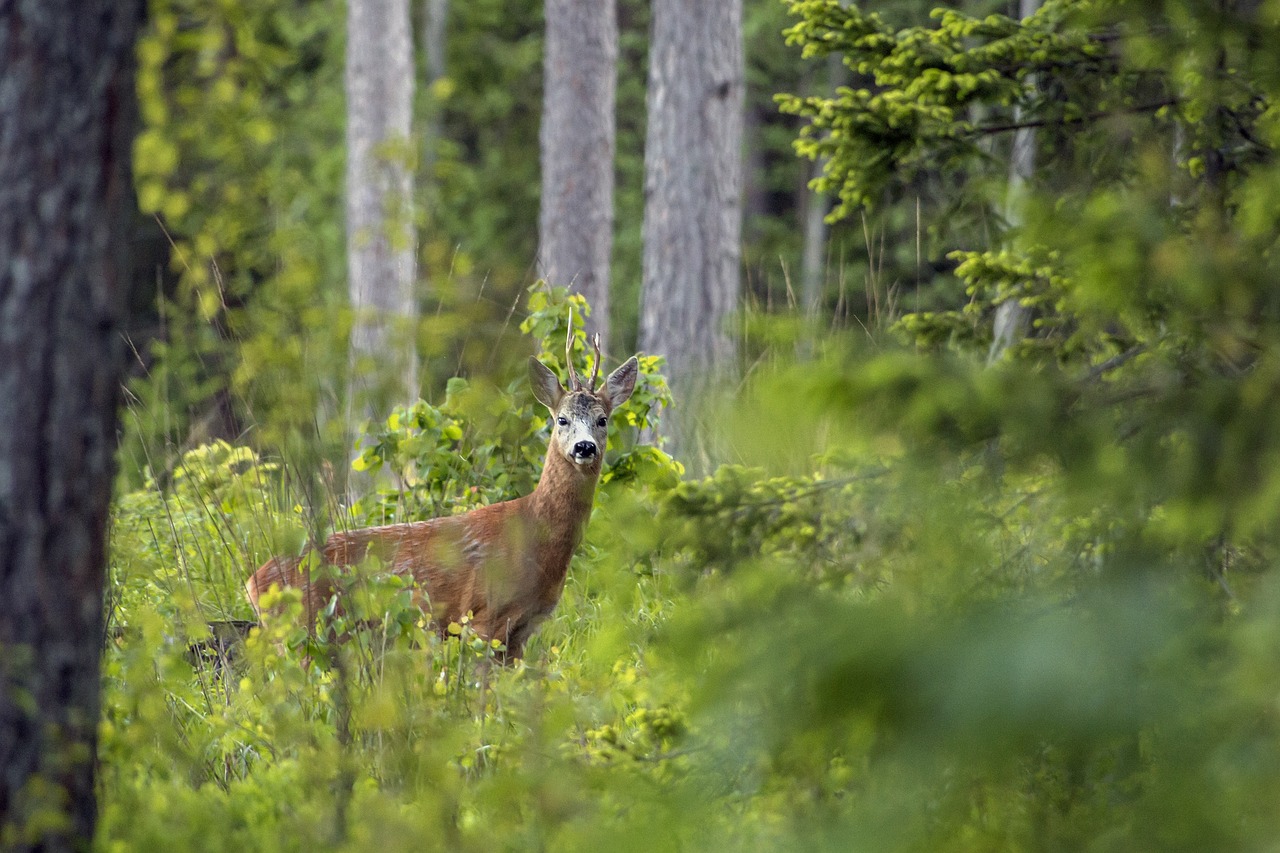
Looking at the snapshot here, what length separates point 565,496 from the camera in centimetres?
576

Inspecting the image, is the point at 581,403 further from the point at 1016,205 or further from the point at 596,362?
the point at 1016,205

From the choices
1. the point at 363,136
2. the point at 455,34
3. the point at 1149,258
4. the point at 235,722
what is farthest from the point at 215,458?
the point at 455,34

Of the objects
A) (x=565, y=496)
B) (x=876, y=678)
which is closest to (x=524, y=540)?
(x=565, y=496)

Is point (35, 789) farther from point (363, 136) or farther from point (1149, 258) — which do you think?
point (363, 136)

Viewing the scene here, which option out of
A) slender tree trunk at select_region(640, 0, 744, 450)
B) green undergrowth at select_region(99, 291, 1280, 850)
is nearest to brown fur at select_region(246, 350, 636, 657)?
green undergrowth at select_region(99, 291, 1280, 850)

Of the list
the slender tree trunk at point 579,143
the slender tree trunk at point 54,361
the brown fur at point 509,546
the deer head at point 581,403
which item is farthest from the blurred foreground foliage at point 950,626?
the slender tree trunk at point 579,143

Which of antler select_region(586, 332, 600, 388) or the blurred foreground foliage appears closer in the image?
the blurred foreground foliage

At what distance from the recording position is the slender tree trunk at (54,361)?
103 inches

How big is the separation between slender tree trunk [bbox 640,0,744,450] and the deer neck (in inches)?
179

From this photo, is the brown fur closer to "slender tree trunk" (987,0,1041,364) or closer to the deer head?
the deer head

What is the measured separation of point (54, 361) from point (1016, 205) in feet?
5.83

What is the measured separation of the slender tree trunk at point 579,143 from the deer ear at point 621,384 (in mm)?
6019

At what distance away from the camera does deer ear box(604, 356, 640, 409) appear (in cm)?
574

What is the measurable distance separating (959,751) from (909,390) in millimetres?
583
